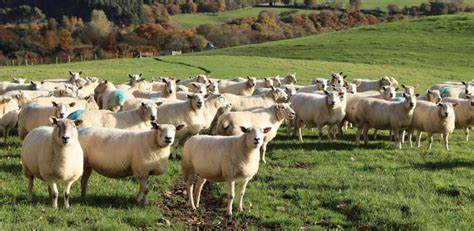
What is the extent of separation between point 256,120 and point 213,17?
4805 inches

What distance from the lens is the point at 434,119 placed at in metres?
18.7

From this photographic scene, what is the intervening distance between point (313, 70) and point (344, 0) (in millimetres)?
101337

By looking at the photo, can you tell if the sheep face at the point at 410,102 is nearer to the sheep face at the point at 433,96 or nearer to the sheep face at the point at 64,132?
the sheep face at the point at 433,96

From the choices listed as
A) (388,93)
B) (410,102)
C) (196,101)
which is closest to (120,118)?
(196,101)

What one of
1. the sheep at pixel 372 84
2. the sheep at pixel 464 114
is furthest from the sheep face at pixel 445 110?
the sheep at pixel 372 84

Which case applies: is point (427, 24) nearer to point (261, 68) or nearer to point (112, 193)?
point (261, 68)

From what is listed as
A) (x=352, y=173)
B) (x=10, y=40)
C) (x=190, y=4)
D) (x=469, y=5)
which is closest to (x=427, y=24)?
(x=469, y=5)

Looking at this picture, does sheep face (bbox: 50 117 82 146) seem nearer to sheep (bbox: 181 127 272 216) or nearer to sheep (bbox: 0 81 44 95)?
sheep (bbox: 181 127 272 216)

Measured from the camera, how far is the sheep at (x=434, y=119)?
60.5 feet

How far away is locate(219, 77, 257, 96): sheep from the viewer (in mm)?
27531

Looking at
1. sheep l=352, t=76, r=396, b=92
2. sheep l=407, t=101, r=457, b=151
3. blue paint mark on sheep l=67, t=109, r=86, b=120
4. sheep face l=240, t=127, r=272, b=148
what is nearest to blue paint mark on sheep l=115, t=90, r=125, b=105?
blue paint mark on sheep l=67, t=109, r=86, b=120

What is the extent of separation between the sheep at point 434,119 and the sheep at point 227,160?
9.10 m

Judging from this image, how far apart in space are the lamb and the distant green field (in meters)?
115

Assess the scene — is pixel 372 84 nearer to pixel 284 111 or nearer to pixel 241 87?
pixel 241 87
